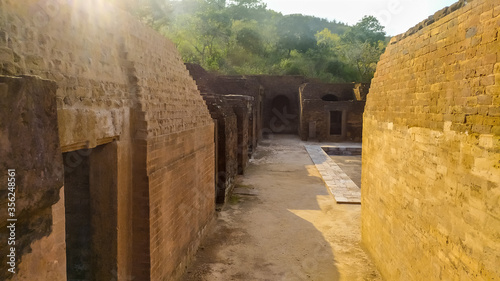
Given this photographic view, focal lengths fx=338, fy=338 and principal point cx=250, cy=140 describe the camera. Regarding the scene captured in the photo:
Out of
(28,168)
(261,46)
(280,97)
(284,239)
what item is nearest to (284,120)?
(280,97)

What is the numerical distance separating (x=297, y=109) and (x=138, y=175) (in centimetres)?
2626

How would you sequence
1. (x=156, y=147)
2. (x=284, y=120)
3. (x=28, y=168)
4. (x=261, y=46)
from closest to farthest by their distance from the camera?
(x=28, y=168)
(x=156, y=147)
(x=284, y=120)
(x=261, y=46)

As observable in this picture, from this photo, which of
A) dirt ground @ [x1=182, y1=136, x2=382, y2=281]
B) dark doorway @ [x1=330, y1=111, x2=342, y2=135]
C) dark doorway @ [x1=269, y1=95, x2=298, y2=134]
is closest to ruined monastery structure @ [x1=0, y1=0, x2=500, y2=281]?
dirt ground @ [x1=182, y1=136, x2=382, y2=281]

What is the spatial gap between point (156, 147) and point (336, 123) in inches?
955

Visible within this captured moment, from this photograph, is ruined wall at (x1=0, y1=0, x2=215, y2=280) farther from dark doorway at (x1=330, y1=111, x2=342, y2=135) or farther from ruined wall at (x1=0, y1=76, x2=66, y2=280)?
dark doorway at (x1=330, y1=111, x2=342, y2=135)

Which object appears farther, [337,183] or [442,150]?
[337,183]

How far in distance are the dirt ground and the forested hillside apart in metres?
26.7

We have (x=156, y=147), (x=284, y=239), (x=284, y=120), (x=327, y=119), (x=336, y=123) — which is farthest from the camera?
(x=284, y=120)

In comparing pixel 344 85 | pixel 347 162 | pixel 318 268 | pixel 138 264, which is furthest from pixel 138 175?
pixel 344 85

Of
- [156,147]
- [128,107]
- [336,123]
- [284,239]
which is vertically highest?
[128,107]

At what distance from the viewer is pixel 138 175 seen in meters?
3.99

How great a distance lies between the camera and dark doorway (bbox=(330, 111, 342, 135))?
27.0m

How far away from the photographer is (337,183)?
11414 millimetres

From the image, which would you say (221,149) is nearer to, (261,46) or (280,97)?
(280,97)
